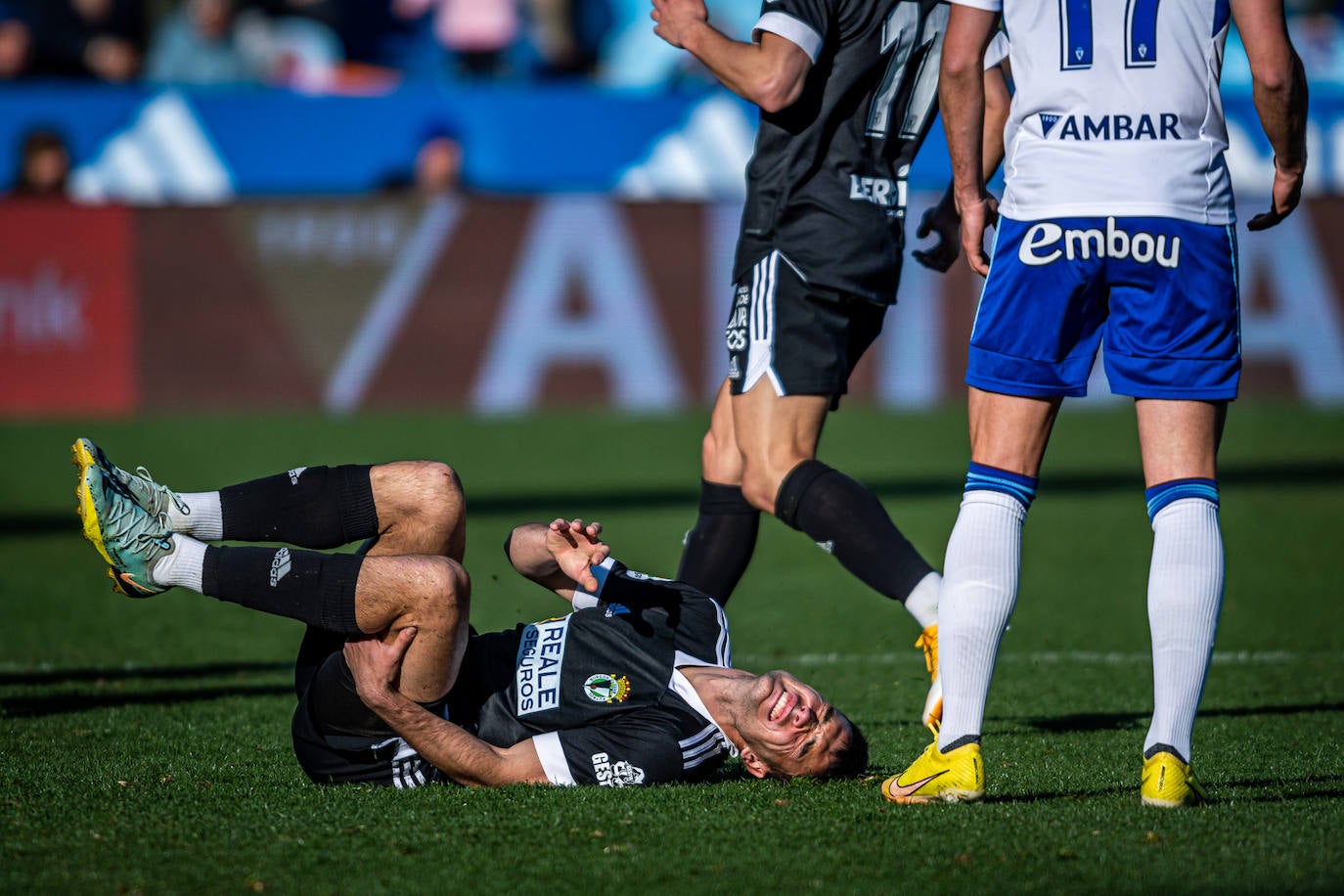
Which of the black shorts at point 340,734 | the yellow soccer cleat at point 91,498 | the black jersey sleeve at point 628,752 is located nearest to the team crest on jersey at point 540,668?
the black jersey sleeve at point 628,752

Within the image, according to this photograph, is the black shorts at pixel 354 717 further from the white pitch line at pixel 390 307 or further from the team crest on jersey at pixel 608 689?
the white pitch line at pixel 390 307

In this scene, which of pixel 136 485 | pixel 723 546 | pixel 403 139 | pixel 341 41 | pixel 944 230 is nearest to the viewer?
pixel 136 485

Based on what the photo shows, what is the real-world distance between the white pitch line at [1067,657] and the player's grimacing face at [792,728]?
1836mm

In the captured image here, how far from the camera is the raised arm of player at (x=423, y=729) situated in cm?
390

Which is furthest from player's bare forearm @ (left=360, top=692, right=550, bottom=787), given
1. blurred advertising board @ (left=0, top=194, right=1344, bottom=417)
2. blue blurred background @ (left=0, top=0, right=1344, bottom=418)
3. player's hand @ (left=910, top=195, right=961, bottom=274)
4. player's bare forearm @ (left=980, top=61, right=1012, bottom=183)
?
blurred advertising board @ (left=0, top=194, right=1344, bottom=417)

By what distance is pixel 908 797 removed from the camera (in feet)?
12.6

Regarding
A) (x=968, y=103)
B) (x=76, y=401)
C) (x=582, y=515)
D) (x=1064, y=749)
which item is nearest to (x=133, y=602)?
(x=582, y=515)

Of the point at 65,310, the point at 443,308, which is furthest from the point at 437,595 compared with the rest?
the point at 65,310

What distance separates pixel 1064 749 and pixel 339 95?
11.9m

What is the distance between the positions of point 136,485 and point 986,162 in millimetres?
2340

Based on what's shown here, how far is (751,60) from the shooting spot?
4.63 metres

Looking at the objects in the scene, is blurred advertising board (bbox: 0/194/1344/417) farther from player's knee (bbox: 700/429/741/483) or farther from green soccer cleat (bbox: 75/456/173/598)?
green soccer cleat (bbox: 75/456/173/598)

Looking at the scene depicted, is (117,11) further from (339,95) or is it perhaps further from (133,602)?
(133,602)

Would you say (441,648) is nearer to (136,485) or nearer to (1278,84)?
(136,485)
